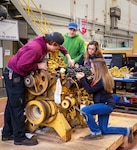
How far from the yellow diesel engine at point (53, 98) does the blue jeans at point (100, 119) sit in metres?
0.23

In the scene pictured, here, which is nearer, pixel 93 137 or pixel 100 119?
pixel 93 137

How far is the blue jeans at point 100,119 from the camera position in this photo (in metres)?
3.28

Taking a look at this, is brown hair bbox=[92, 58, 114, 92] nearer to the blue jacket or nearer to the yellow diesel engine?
the blue jacket

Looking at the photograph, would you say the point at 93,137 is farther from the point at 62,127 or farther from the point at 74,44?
the point at 74,44

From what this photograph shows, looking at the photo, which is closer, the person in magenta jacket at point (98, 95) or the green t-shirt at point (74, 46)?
the person in magenta jacket at point (98, 95)

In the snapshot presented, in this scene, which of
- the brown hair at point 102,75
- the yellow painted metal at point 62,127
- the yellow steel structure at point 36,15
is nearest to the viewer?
the yellow painted metal at point 62,127

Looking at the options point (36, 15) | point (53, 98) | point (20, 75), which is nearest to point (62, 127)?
point (53, 98)

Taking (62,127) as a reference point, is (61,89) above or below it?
above

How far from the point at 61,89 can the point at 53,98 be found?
0.16 metres

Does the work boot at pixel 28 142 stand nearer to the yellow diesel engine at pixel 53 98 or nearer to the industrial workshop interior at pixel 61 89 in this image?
the industrial workshop interior at pixel 61 89

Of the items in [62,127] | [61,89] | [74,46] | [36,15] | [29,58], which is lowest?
[62,127]

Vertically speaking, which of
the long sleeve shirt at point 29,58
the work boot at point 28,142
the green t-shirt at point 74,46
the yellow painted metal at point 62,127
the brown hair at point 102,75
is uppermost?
the green t-shirt at point 74,46

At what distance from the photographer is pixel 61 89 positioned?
10.8ft

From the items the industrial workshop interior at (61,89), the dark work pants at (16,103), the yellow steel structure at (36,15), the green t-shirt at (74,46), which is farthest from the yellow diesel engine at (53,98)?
the yellow steel structure at (36,15)
